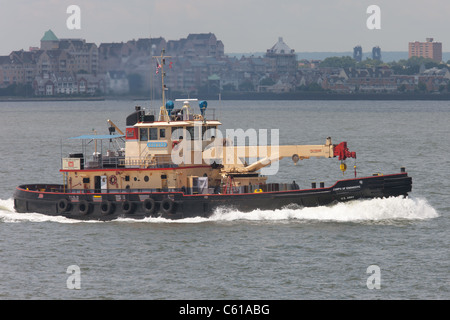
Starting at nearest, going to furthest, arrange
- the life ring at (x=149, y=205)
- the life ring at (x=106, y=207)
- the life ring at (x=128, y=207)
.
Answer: the life ring at (x=149, y=205)
the life ring at (x=128, y=207)
the life ring at (x=106, y=207)

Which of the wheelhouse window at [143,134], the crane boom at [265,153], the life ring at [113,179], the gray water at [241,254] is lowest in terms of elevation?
the gray water at [241,254]

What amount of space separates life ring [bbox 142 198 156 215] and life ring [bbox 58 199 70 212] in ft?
13.0

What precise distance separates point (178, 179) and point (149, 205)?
73.3 inches

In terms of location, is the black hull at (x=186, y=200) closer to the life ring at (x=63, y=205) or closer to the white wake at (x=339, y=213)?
the life ring at (x=63, y=205)

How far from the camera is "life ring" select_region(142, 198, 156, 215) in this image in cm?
3884

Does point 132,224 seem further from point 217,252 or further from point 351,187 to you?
point 351,187

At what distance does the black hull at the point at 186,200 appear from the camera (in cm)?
3769

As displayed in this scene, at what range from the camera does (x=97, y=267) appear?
105 ft

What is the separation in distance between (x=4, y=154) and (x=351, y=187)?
50.0m

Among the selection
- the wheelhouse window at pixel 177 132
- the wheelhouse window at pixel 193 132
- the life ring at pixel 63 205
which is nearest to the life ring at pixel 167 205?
the wheelhouse window at pixel 177 132

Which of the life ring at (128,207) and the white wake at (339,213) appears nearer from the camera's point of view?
the white wake at (339,213)

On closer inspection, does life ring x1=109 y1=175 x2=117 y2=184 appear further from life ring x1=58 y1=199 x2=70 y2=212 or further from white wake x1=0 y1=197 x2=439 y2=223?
white wake x1=0 y1=197 x2=439 y2=223

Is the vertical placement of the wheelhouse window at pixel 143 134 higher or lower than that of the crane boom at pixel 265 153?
higher

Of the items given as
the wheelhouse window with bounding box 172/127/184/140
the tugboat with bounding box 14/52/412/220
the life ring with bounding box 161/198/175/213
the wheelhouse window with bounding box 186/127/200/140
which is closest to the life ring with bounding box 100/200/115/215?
the tugboat with bounding box 14/52/412/220
